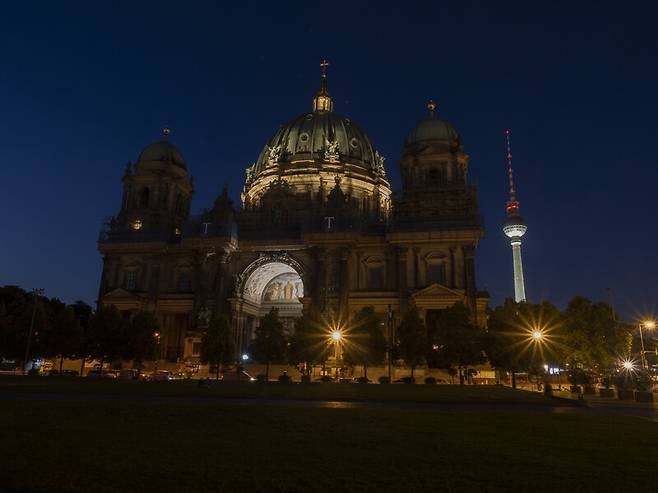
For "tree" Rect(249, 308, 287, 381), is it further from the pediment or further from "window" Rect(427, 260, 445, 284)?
"window" Rect(427, 260, 445, 284)

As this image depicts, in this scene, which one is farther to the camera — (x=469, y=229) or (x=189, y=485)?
(x=469, y=229)

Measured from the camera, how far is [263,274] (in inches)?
3236

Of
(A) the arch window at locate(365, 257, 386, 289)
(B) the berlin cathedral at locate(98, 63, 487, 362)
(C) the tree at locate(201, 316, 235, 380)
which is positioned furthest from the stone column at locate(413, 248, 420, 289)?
(C) the tree at locate(201, 316, 235, 380)

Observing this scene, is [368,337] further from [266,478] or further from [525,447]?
[266,478]

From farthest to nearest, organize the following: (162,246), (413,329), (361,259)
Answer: (162,246)
(361,259)
(413,329)

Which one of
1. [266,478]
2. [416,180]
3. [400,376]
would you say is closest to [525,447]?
[266,478]

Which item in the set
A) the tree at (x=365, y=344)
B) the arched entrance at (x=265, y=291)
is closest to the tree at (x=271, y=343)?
the tree at (x=365, y=344)

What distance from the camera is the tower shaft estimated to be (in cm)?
12656

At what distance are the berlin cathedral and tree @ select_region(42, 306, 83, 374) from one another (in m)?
17.7

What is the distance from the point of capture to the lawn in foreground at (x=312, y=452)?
393 inches

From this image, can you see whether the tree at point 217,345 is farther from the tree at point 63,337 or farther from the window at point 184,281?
the window at point 184,281

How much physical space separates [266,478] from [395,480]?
2.51 meters

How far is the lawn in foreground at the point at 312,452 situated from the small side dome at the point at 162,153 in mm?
72551

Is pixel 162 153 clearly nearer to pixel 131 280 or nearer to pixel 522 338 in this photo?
pixel 131 280
